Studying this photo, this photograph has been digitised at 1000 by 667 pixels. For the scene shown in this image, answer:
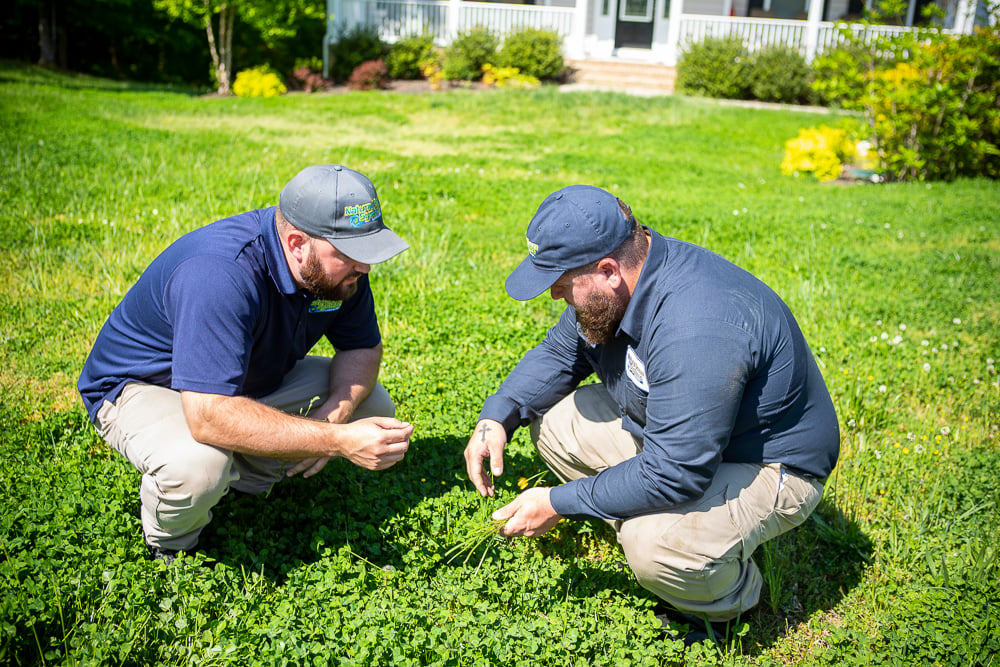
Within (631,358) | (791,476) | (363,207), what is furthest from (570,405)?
(363,207)

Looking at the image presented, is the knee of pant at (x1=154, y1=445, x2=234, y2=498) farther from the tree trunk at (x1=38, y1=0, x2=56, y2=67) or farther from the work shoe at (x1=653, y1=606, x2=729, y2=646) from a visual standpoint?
the tree trunk at (x1=38, y1=0, x2=56, y2=67)

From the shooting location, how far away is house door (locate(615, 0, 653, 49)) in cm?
2406

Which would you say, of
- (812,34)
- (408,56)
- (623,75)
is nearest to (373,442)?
(408,56)

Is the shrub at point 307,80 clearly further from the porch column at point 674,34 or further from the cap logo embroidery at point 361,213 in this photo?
the cap logo embroidery at point 361,213

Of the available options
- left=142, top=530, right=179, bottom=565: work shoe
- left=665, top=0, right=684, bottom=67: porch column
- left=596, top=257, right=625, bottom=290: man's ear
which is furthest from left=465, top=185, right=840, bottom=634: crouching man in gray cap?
left=665, top=0, right=684, bottom=67: porch column

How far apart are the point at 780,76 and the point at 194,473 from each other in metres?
18.5

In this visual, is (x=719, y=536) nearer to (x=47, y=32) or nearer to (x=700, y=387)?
(x=700, y=387)

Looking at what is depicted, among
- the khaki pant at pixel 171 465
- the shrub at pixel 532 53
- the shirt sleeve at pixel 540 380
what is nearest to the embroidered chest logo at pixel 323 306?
the khaki pant at pixel 171 465

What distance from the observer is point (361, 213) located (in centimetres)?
299

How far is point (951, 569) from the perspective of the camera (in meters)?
3.33

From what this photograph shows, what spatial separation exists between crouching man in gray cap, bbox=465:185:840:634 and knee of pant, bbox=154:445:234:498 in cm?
107

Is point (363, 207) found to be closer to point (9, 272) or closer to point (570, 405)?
point (570, 405)

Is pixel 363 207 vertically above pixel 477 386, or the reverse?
pixel 363 207

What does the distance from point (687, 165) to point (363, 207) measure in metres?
9.45
